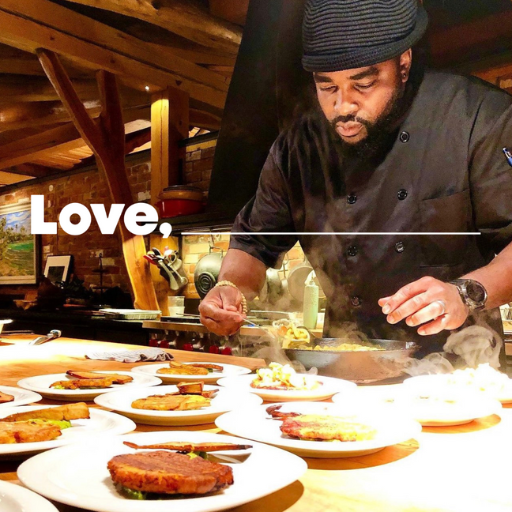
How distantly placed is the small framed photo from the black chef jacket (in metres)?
4.78

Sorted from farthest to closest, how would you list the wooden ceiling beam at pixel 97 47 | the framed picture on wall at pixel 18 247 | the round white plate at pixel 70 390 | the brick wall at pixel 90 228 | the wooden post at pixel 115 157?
the framed picture on wall at pixel 18 247, the brick wall at pixel 90 228, the wooden post at pixel 115 157, the wooden ceiling beam at pixel 97 47, the round white plate at pixel 70 390

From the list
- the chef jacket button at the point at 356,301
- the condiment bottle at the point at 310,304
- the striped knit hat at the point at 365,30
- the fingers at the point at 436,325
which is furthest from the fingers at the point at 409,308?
the condiment bottle at the point at 310,304

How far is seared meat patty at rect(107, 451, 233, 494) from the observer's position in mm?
623

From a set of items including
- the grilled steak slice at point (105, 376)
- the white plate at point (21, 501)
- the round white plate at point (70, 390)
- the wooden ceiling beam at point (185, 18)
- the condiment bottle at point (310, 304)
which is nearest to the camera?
the white plate at point (21, 501)

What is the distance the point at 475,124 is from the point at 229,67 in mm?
2721

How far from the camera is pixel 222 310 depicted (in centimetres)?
224

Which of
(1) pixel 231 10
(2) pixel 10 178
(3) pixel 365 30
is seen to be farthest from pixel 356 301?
(2) pixel 10 178

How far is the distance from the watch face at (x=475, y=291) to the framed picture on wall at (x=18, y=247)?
656cm

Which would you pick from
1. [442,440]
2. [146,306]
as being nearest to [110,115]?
[146,306]

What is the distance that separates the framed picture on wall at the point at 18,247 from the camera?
758 cm

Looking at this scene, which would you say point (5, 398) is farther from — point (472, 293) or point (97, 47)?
point (97, 47)

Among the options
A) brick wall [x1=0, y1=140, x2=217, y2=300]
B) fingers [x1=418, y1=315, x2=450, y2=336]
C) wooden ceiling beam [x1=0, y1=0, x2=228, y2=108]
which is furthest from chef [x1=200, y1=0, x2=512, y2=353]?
brick wall [x1=0, y1=140, x2=217, y2=300]

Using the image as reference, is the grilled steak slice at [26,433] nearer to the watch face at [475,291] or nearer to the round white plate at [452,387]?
the round white plate at [452,387]

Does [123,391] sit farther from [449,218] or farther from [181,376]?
[449,218]
